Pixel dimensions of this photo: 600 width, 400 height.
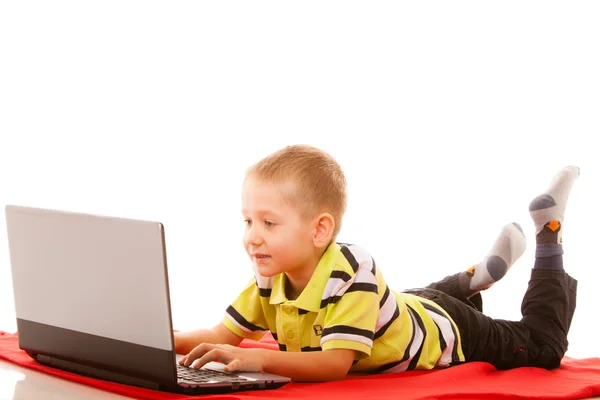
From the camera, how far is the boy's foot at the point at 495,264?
2.43m

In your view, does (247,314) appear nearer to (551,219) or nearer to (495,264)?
(495,264)

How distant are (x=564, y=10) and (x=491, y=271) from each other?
1.86 meters

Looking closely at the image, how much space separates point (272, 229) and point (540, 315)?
0.78 metres

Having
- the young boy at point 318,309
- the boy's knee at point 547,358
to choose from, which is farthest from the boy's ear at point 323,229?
the boy's knee at point 547,358

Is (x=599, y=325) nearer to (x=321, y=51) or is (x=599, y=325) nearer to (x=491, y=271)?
(x=491, y=271)

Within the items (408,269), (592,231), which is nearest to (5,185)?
(408,269)

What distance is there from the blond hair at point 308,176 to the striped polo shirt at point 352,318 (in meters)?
0.09

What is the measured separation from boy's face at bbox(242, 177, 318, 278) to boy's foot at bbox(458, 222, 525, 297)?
70 centimetres

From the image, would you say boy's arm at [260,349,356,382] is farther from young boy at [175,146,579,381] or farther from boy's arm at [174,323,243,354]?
boy's arm at [174,323,243,354]

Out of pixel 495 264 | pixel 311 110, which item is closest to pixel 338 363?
pixel 495 264

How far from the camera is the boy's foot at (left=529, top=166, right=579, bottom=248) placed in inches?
92.9

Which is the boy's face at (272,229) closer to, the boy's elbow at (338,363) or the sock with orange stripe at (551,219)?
the boy's elbow at (338,363)

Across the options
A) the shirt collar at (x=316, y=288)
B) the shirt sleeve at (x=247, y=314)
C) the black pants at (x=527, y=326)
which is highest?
the shirt collar at (x=316, y=288)

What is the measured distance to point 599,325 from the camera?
10.0 ft
